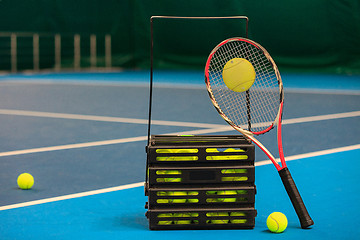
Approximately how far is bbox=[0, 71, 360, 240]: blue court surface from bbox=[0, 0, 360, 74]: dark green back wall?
749 centimetres

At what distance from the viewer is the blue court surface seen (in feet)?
11.1

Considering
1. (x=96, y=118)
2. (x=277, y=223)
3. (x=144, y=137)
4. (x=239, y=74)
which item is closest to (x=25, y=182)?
(x=239, y=74)

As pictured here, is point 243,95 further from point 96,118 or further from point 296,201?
point 96,118

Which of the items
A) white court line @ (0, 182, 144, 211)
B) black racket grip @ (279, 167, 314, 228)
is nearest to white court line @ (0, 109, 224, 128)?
white court line @ (0, 182, 144, 211)

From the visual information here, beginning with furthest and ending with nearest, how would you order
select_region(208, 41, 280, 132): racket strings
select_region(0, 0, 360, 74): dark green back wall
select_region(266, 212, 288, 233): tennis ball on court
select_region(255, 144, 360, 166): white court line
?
select_region(0, 0, 360, 74): dark green back wall
select_region(255, 144, 360, 166): white court line
select_region(208, 41, 280, 132): racket strings
select_region(266, 212, 288, 233): tennis ball on court

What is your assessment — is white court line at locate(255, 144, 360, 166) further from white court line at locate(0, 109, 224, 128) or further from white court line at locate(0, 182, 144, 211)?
white court line at locate(0, 109, 224, 128)

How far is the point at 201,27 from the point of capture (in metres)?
20.0

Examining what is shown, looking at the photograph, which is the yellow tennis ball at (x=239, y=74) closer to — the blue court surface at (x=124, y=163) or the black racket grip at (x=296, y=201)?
the black racket grip at (x=296, y=201)

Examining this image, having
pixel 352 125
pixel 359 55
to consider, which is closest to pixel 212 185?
pixel 352 125

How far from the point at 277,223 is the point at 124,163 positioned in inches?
82.2

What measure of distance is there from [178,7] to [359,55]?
581 cm

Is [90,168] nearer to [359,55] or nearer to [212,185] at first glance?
[212,185]

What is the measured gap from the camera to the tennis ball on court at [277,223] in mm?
3289

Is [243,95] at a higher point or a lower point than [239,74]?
lower
